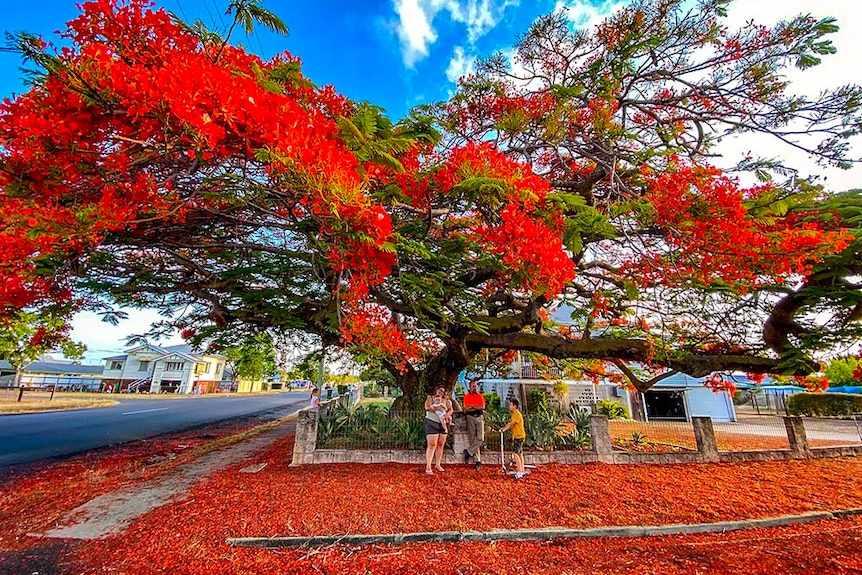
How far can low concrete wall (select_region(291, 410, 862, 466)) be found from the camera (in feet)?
23.8

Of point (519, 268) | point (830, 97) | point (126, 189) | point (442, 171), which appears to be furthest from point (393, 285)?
point (830, 97)

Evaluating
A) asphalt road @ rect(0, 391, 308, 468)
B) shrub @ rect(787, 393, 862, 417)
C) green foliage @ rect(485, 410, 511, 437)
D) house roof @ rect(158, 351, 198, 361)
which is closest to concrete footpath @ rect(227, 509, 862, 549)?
green foliage @ rect(485, 410, 511, 437)

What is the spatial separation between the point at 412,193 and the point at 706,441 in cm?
819

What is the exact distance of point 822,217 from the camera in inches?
179

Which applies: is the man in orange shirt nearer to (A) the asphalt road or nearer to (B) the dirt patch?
(B) the dirt patch

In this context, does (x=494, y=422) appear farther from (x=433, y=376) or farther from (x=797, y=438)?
(x=797, y=438)

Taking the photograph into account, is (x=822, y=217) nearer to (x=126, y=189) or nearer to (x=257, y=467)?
(x=126, y=189)

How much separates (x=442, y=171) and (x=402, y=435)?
545 cm

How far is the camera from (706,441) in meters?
8.12

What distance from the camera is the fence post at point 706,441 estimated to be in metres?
8.02

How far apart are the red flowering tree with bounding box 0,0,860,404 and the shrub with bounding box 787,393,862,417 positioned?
16981 mm

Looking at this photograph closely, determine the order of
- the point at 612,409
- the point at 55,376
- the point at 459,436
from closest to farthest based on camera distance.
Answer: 1. the point at 459,436
2. the point at 612,409
3. the point at 55,376

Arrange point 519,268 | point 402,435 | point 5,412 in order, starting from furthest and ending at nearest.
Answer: point 5,412 → point 402,435 → point 519,268

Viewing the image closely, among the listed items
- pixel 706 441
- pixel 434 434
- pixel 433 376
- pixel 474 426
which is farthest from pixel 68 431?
pixel 706 441
